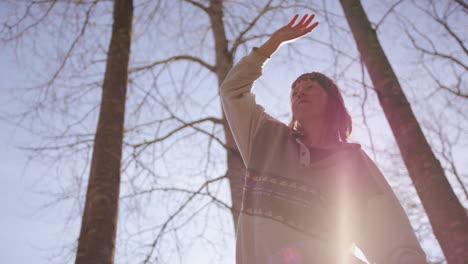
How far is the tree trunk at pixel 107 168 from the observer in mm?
1929

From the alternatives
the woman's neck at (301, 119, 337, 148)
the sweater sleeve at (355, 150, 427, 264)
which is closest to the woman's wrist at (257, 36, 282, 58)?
the woman's neck at (301, 119, 337, 148)

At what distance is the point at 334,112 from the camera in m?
1.80

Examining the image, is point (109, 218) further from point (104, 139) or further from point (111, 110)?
point (111, 110)

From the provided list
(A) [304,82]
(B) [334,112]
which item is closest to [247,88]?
(A) [304,82]

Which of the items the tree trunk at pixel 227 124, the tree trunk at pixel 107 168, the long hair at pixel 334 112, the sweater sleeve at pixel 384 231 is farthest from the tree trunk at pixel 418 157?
the tree trunk at pixel 107 168

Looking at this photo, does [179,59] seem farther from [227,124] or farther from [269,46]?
[269,46]

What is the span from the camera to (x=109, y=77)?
274 cm

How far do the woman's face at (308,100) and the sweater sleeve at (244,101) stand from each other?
0.53 ft

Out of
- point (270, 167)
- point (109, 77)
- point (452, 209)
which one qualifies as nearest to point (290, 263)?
point (270, 167)

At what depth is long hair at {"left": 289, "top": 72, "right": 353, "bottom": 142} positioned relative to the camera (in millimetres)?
1759

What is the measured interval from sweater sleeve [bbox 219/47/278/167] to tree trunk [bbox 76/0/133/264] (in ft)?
3.03

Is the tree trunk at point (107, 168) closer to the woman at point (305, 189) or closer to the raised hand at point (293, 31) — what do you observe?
the woman at point (305, 189)

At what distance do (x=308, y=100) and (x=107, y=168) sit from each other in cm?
129

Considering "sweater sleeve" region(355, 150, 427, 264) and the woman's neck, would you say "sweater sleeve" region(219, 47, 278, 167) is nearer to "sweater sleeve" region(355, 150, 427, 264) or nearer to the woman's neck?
the woman's neck
